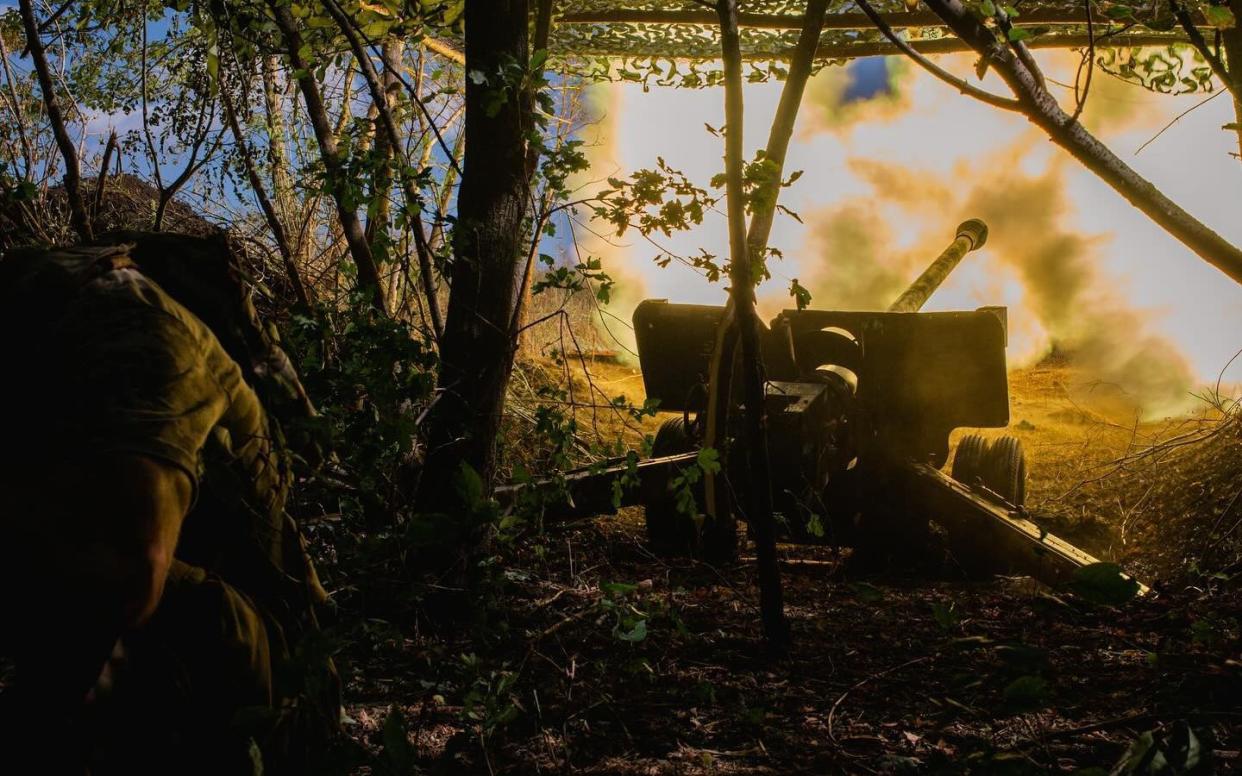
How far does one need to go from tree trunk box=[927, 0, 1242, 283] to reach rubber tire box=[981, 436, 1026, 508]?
359 centimetres

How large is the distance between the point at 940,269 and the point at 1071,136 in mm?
4834

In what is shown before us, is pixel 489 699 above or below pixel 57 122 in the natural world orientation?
below

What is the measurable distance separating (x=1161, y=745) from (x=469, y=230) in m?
2.57

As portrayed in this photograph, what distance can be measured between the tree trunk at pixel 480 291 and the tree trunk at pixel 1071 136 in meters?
1.48

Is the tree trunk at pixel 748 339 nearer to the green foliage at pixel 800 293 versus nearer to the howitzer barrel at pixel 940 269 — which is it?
the green foliage at pixel 800 293

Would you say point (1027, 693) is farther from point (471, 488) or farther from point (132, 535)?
point (132, 535)

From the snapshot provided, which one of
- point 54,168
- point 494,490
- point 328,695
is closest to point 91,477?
point 328,695

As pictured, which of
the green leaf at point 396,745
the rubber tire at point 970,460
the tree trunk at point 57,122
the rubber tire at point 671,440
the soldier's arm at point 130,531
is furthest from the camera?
the rubber tire at point 970,460

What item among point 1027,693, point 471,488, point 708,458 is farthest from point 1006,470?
point 471,488

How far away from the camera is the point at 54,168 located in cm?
571

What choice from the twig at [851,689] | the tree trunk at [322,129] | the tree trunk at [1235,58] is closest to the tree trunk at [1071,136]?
the tree trunk at [1235,58]

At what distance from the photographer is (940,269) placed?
7.73 metres

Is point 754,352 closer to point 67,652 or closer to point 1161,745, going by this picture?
point 1161,745

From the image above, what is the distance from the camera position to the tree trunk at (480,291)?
11.6 feet
